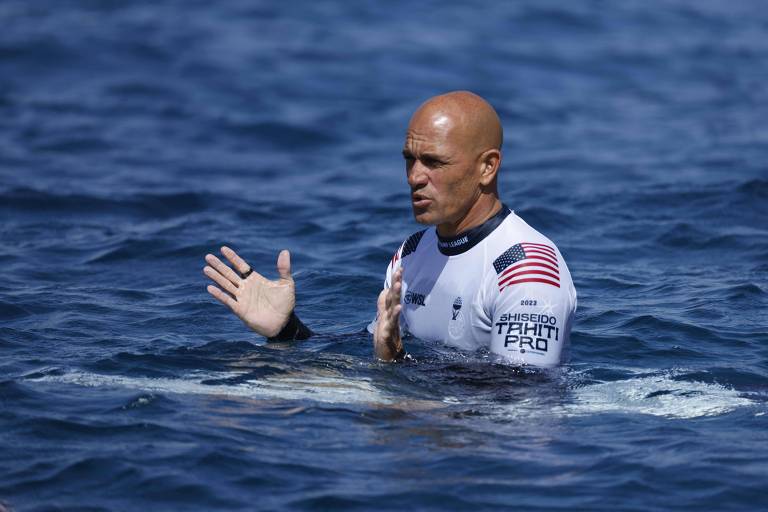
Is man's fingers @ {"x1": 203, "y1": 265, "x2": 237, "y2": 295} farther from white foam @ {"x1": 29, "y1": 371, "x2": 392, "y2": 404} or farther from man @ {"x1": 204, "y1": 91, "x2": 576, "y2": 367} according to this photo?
white foam @ {"x1": 29, "y1": 371, "x2": 392, "y2": 404}

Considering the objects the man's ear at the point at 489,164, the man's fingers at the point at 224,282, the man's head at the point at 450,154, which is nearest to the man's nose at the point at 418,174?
the man's head at the point at 450,154

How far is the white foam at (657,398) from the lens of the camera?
270 inches

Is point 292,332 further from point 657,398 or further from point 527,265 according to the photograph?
point 657,398

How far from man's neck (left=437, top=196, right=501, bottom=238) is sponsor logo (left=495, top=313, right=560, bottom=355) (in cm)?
78

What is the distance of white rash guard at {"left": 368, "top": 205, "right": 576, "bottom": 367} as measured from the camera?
676cm

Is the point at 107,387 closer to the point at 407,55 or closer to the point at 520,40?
the point at 407,55

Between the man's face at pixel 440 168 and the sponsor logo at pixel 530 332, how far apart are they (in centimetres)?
80

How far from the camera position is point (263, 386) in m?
7.09

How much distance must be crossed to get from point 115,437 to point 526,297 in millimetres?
2282

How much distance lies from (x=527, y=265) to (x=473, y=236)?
0.49 meters

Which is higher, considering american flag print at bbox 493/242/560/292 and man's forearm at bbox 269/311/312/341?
american flag print at bbox 493/242/560/292

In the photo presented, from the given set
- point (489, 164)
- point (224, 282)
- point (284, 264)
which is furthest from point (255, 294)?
point (489, 164)

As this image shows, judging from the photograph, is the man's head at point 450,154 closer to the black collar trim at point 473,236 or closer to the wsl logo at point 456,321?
the black collar trim at point 473,236

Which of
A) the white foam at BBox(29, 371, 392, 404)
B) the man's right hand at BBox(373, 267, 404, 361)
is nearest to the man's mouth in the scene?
the man's right hand at BBox(373, 267, 404, 361)
